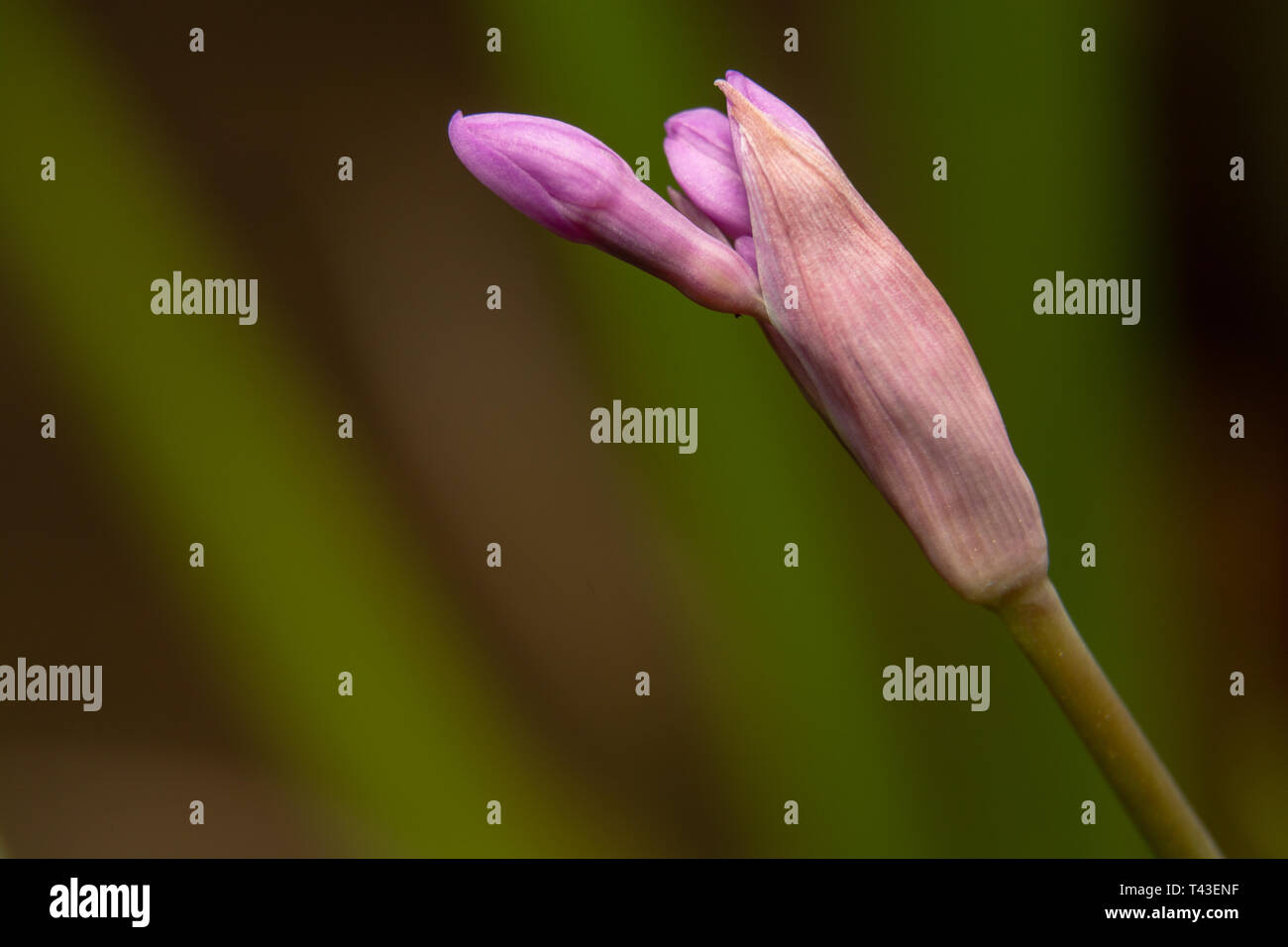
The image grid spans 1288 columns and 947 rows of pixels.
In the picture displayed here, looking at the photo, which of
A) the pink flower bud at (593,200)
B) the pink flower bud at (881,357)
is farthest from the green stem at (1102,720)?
the pink flower bud at (593,200)

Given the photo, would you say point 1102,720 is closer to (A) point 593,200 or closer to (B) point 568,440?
(A) point 593,200

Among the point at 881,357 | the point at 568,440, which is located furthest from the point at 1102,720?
the point at 568,440

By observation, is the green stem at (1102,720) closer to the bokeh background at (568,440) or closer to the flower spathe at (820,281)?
the flower spathe at (820,281)

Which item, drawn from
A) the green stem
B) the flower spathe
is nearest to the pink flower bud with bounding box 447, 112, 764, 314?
the flower spathe

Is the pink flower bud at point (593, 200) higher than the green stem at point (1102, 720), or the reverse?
the pink flower bud at point (593, 200)

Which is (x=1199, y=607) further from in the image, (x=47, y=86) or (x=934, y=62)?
(x=47, y=86)

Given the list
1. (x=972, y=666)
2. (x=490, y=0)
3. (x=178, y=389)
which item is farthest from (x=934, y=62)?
(x=178, y=389)
